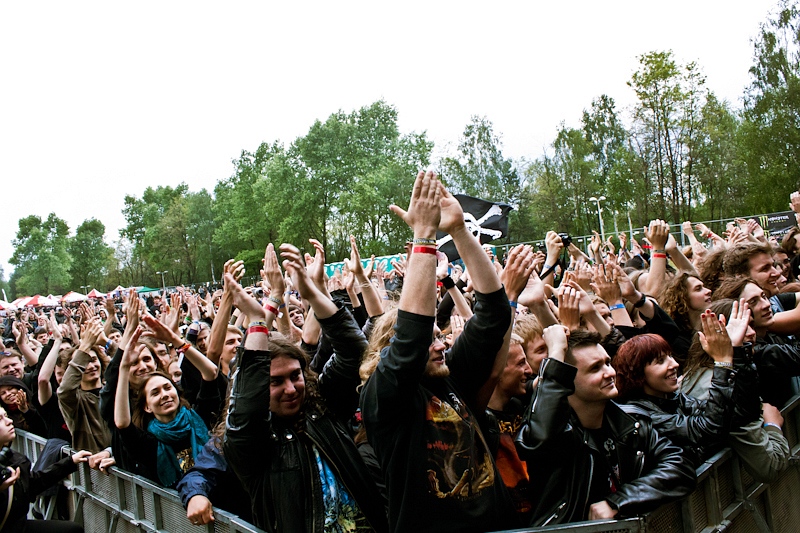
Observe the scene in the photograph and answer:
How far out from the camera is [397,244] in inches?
1989

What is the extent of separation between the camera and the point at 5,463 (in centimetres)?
442

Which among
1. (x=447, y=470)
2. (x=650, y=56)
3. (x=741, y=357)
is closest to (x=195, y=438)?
(x=447, y=470)

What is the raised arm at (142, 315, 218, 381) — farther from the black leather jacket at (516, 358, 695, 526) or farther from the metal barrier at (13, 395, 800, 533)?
the black leather jacket at (516, 358, 695, 526)

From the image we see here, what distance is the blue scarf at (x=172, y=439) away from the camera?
4066 millimetres

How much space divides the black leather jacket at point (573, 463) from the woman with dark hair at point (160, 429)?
92.2 inches

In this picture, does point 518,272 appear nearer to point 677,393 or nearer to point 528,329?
point 528,329

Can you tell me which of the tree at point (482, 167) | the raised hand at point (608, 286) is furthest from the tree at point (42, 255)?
the raised hand at point (608, 286)

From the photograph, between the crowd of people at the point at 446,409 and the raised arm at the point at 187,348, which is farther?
the raised arm at the point at 187,348

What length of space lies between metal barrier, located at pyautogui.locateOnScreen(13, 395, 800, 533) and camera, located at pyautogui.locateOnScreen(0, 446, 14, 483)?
0.57 m

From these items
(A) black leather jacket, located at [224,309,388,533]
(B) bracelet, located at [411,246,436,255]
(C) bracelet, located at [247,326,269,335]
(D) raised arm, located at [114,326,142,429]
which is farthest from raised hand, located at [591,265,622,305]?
(D) raised arm, located at [114,326,142,429]

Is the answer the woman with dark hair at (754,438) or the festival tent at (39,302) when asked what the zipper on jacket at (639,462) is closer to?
the woman with dark hair at (754,438)

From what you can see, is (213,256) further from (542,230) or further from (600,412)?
(600,412)

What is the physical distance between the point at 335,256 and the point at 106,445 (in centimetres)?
5120

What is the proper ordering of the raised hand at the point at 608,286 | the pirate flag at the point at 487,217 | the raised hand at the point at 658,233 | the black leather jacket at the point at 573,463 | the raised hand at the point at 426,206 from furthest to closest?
the pirate flag at the point at 487,217, the raised hand at the point at 658,233, the raised hand at the point at 608,286, the black leather jacket at the point at 573,463, the raised hand at the point at 426,206
